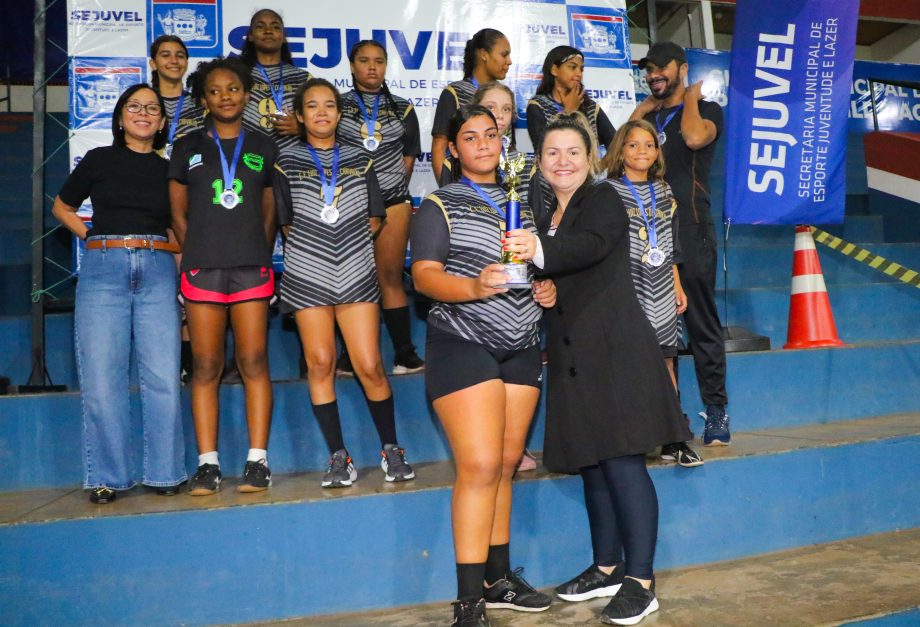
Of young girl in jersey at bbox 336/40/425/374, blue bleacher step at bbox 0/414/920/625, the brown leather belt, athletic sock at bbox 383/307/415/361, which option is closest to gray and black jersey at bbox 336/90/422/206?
young girl in jersey at bbox 336/40/425/374

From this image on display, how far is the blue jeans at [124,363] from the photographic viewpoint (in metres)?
3.51

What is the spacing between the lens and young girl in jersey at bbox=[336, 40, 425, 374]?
433 centimetres

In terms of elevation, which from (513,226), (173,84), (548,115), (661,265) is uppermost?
(173,84)

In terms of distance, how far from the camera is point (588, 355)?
3.01 meters

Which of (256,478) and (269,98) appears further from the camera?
(269,98)

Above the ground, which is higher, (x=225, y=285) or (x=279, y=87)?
(x=279, y=87)

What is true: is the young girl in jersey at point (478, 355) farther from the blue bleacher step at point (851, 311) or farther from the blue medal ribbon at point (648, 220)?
the blue bleacher step at point (851, 311)

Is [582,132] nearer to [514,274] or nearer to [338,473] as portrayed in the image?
[514,274]

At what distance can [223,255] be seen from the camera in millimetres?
3525

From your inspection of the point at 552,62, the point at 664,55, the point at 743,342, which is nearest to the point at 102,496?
the point at 552,62

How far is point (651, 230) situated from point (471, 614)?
5.73 feet

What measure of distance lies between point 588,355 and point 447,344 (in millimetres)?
473

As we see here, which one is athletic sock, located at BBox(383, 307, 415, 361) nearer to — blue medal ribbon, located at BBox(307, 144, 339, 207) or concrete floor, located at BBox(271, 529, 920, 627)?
blue medal ribbon, located at BBox(307, 144, 339, 207)

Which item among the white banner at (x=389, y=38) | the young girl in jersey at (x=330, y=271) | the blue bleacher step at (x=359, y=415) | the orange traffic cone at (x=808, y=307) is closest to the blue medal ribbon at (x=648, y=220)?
the blue bleacher step at (x=359, y=415)
